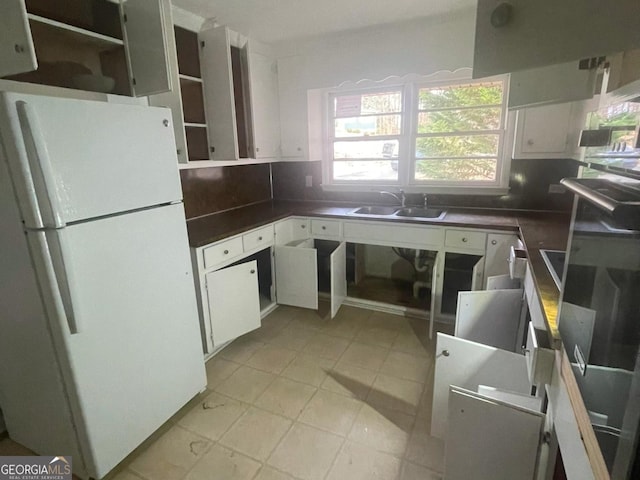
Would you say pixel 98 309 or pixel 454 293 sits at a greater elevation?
pixel 98 309

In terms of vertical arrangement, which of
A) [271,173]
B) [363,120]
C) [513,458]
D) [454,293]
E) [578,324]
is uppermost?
[363,120]

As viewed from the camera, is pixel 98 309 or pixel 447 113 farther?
pixel 447 113

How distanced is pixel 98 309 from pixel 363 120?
263 centimetres

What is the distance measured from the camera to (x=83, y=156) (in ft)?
4.16

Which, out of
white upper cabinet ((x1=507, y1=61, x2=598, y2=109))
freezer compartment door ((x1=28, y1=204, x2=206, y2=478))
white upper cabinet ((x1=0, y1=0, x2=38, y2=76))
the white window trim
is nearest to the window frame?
the white window trim

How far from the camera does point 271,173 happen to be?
357 centimetres

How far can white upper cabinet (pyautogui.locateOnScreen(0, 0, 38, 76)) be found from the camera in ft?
3.54

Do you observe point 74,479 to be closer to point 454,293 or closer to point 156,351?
point 156,351

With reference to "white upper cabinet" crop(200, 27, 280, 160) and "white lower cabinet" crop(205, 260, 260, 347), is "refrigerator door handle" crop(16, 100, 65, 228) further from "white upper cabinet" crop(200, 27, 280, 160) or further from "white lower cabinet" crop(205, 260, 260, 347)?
"white upper cabinet" crop(200, 27, 280, 160)

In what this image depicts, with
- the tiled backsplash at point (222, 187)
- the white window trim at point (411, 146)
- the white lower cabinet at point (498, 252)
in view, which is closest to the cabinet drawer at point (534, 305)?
the white lower cabinet at point (498, 252)

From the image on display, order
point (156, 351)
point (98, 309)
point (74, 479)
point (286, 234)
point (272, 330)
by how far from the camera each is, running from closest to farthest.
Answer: point (98, 309)
point (74, 479)
point (156, 351)
point (272, 330)
point (286, 234)

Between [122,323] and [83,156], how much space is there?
70cm

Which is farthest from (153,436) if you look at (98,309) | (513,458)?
(513,458)

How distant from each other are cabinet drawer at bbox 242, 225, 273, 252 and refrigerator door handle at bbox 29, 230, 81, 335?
1.26 meters
